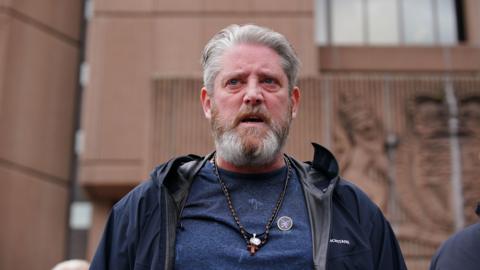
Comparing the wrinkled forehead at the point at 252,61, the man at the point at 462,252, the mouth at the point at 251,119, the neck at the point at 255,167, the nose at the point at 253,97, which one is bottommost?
the man at the point at 462,252

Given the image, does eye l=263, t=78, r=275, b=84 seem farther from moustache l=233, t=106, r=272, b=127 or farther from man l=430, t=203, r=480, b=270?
man l=430, t=203, r=480, b=270

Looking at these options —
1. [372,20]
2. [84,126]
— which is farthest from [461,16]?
[84,126]

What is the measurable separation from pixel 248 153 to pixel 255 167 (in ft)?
0.28

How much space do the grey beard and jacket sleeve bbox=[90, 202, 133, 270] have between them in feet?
1.44

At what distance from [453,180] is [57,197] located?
20.2ft

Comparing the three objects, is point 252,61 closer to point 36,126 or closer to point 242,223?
point 242,223

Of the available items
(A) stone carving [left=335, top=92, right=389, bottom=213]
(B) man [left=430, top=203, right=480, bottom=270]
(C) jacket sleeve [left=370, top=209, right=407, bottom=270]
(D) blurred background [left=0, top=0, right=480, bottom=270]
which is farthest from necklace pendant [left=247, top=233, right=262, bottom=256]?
(A) stone carving [left=335, top=92, right=389, bottom=213]

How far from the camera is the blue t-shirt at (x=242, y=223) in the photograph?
2430 mm

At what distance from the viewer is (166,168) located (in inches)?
104

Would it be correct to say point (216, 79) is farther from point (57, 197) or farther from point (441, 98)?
point (57, 197)

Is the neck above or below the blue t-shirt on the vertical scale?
above

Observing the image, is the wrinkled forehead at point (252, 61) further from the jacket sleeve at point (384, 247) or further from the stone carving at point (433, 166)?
the stone carving at point (433, 166)

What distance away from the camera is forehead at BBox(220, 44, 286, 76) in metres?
2.68

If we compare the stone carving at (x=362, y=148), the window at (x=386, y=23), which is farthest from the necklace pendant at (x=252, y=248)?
the window at (x=386, y=23)
